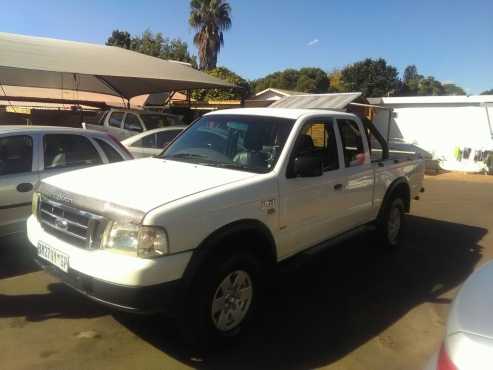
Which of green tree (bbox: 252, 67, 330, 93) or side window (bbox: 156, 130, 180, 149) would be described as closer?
side window (bbox: 156, 130, 180, 149)

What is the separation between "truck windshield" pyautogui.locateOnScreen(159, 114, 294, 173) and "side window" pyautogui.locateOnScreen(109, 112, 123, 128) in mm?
9863

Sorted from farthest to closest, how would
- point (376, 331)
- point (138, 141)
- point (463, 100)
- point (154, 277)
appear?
point (463, 100) → point (138, 141) → point (376, 331) → point (154, 277)

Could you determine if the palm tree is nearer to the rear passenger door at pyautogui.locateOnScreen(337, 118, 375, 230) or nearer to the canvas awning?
the canvas awning

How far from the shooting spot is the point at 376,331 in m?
3.85

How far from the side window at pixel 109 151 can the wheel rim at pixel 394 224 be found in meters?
3.77

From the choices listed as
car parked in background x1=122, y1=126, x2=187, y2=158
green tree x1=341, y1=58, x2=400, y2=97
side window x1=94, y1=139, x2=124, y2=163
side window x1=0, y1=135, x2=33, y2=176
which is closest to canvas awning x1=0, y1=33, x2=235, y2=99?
car parked in background x1=122, y1=126, x2=187, y2=158

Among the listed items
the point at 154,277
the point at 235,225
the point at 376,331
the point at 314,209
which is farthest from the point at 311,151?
the point at 154,277

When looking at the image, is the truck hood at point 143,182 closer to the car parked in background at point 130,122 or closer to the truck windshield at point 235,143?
the truck windshield at point 235,143

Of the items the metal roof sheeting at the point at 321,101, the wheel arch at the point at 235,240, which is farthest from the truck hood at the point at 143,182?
the metal roof sheeting at the point at 321,101

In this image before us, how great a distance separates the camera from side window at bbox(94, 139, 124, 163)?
5.75 metres

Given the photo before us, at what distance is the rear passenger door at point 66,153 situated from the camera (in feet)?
17.1

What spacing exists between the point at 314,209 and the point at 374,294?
4.15 feet

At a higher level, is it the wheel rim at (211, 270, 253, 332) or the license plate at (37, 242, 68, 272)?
the license plate at (37, 242, 68, 272)

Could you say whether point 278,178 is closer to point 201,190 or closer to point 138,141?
point 201,190
